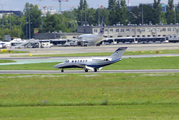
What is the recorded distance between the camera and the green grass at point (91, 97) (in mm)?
21344

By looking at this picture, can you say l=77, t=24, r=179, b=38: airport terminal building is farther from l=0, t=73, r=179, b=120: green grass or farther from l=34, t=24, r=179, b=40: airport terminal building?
l=0, t=73, r=179, b=120: green grass

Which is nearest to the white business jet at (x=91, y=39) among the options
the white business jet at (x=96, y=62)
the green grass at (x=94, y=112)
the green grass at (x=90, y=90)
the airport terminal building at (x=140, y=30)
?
the airport terminal building at (x=140, y=30)

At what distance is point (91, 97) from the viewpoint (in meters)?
28.0

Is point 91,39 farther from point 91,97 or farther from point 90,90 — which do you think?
point 91,97

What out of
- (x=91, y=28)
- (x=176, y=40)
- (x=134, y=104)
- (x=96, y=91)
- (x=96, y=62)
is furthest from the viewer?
(x=91, y=28)

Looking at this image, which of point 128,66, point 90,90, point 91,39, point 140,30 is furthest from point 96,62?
point 140,30

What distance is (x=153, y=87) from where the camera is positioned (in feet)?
104

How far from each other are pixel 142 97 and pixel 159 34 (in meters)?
168

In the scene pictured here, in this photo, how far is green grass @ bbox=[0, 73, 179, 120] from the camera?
2134cm

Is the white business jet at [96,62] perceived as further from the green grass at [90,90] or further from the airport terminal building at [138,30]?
the airport terminal building at [138,30]

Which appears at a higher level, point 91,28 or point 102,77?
point 91,28

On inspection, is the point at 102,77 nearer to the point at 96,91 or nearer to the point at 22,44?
the point at 96,91

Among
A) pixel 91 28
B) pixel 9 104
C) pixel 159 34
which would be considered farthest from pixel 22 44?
pixel 9 104

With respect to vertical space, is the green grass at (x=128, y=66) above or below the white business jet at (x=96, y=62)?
below
